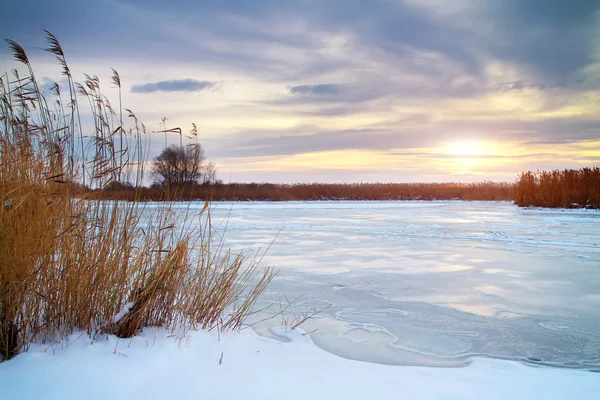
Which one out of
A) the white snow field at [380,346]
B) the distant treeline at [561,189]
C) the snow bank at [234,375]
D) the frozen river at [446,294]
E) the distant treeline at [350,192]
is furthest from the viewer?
the distant treeline at [350,192]

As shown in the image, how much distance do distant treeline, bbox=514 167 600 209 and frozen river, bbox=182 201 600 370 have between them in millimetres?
9954

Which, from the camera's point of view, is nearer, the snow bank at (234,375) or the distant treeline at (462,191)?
the snow bank at (234,375)

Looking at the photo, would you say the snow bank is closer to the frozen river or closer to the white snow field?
the white snow field

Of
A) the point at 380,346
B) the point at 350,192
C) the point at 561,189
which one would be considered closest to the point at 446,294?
the point at 380,346

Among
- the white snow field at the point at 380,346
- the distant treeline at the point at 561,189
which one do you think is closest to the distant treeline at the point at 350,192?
the distant treeline at the point at 561,189

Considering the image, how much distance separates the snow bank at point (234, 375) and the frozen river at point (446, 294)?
0.31 metres

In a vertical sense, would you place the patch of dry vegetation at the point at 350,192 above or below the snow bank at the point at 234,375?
above

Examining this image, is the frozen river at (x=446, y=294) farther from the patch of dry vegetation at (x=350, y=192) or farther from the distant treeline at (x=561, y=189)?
the patch of dry vegetation at (x=350, y=192)

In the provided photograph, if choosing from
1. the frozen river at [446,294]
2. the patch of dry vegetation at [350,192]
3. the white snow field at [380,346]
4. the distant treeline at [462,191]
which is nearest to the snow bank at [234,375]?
the white snow field at [380,346]

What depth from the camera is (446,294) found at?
17.3 ft

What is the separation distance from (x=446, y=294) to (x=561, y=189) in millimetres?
17193

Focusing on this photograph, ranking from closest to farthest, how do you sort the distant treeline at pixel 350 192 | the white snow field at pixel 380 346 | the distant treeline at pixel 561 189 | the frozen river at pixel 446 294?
the white snow field at pixel 380 346
the frozen river at pixel 446 294
the distant treeline at pixel 561 189
the distant treeline at pixel 350 192

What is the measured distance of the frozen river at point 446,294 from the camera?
11.9 feet

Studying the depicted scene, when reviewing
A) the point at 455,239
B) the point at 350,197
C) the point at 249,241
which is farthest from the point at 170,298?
the point at 350,197
